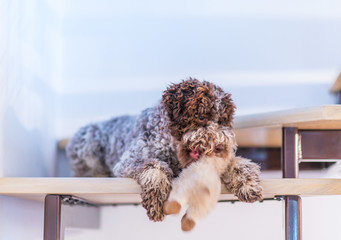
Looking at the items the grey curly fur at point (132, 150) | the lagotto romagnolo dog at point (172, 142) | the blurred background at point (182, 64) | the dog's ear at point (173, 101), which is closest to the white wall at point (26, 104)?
the blurred background at point (182, 64)

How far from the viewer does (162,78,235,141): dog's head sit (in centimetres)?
69

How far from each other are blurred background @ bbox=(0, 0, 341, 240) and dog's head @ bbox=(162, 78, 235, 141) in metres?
0.58

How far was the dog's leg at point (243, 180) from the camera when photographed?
2.29 feet

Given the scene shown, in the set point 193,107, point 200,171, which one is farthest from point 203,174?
point 193,107

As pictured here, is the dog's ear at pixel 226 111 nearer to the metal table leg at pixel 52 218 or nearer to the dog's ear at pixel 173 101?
the dog's ear at pixel 173 101

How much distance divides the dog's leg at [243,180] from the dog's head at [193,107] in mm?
83

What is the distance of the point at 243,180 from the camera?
0.71 metres

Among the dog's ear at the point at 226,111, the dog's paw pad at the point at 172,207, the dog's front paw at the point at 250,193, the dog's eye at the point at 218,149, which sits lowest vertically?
the dog's paw pad at the point at 172,207

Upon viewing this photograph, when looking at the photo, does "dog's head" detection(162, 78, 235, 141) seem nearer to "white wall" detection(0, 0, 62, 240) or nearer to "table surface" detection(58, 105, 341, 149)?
"table surface" detection(58, 105, 341, 149)

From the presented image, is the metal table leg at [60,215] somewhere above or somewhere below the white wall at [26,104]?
below

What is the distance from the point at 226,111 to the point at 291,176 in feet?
0.80

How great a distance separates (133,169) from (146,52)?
0.67m

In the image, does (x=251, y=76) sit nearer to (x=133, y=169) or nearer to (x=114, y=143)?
(x=114, y=143)

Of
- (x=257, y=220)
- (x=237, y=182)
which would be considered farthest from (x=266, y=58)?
(x=237, y=182)
